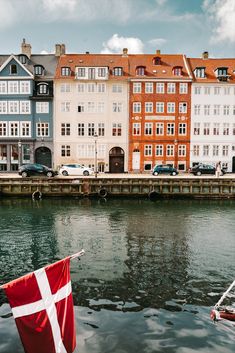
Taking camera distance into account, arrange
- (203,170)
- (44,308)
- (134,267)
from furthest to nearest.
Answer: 1. (203,170)
2. (134,267)
3. (44,308)

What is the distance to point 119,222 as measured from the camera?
99.4 feet

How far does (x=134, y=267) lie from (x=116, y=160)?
42074 millimetres

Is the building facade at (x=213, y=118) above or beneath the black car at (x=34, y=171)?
above

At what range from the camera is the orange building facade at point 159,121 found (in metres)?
58.7

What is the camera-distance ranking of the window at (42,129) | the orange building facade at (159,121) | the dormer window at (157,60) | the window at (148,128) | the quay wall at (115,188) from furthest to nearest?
the dormer window at (157,60), the window at (42,129), the window at (148,128), the orange building facade at (159,121), the quay wall at (115,188)

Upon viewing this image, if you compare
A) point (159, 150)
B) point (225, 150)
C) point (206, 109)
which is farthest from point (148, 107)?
point (225, 150)

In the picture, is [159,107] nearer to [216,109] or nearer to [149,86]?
[149,86]

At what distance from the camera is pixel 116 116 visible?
59531 millimetres

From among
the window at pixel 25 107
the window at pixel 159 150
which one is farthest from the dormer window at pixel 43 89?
the window at pixel 159 150

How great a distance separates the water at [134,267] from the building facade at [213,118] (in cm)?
2417

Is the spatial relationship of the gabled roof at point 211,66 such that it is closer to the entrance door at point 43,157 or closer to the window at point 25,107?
the entrance door at point 43,157

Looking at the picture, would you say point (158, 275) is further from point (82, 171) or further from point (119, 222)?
point (82, 171)

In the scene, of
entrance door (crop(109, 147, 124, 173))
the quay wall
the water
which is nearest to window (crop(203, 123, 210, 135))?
entrance door (crop(109, 147, 124, 173))

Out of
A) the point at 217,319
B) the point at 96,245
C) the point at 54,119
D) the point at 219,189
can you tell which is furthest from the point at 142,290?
the point at 54,119
